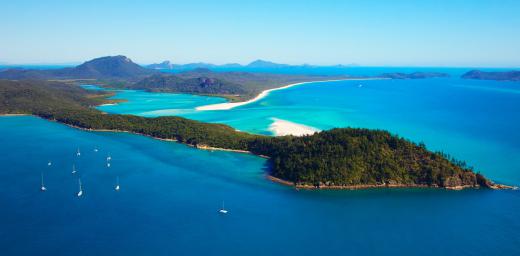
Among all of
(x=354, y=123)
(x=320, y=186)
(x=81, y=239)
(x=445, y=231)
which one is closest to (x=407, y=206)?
(x=445, y=231)

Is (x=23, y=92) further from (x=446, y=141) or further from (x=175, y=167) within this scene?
(x=446, y=141)

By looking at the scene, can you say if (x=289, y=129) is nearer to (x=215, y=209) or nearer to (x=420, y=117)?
(x=420, y=117)

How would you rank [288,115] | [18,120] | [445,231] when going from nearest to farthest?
1. [445,231]
2. [18,120]
3. [288,115]

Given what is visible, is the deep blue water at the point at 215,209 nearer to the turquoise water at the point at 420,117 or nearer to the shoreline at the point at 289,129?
→ the turquoise water at the point at 420,117

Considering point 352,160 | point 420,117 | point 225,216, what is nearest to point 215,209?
point 225,216

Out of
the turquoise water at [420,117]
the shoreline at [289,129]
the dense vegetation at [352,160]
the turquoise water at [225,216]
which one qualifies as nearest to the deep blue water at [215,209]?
the turquoise water at [225,216]

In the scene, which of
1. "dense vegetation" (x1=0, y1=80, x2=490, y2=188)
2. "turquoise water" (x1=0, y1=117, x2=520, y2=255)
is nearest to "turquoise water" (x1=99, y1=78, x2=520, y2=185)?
"dense vegetation" (x1=0, y1=80, x2=490, y2=188)
